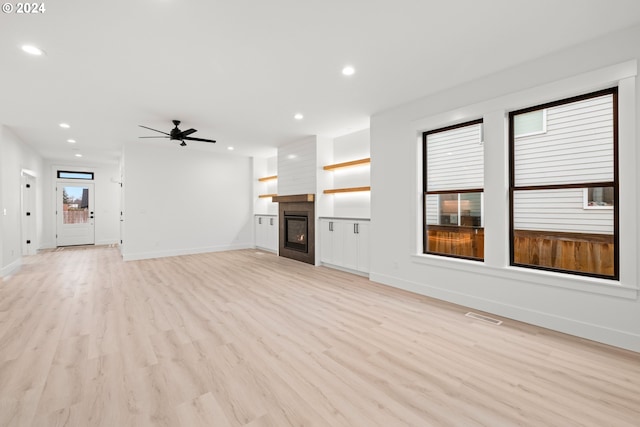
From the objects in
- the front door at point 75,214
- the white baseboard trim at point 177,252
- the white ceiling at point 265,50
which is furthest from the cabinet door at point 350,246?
the front door at point 75,214

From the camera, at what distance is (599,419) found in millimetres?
1678

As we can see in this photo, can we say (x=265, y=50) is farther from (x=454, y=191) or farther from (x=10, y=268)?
(x=10, y=268)

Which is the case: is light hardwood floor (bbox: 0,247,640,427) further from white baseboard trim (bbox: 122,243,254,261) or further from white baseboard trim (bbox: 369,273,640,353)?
white baseboard trim (bbox: 122,243,254,261)

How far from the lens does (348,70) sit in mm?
3348

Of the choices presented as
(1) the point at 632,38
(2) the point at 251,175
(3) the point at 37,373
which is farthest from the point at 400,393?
(2) the point at 251,175

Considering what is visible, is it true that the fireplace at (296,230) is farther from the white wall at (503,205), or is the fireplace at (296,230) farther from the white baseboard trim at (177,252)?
the white baseboard trim at (177,252)

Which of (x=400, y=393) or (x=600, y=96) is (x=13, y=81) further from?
(x=600, y=96)

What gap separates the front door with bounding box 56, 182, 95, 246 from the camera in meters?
9.31

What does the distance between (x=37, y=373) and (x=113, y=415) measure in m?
1.00

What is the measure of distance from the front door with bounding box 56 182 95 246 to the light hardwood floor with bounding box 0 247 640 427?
265 inches

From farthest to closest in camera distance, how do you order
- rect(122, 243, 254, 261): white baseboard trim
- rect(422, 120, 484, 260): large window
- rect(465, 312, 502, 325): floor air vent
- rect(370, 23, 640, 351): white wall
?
rect(122, 243, 254, 261): white baseboard trim < rect(422, 120, 484, 260): large window < rect(465, 312, 502, 325): floor air vent < rect(370, 23, 640, 351): white wall

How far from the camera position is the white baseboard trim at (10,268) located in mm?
5334

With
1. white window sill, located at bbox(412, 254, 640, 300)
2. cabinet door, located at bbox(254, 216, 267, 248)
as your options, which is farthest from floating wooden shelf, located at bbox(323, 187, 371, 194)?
cabinet door, located at bbox(254, 216, 267, 248)

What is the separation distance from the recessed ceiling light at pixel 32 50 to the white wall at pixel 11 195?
3.84 m
